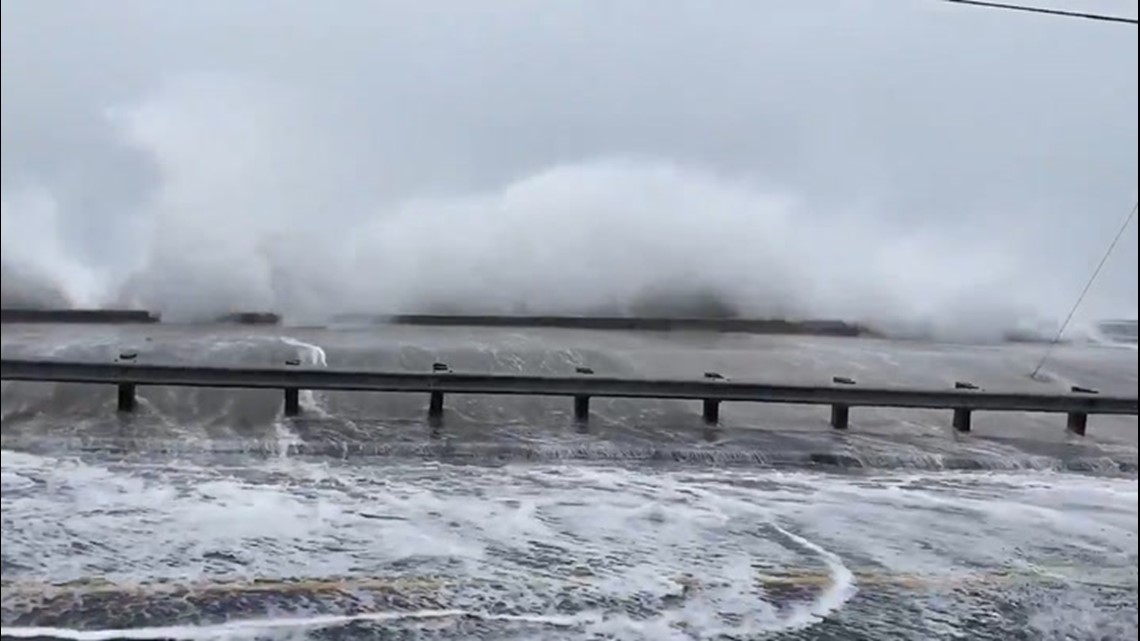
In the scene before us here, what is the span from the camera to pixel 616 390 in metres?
9.98

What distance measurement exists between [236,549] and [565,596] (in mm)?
1814

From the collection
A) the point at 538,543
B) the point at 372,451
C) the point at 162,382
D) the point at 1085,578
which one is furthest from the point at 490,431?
the point at 1085,578

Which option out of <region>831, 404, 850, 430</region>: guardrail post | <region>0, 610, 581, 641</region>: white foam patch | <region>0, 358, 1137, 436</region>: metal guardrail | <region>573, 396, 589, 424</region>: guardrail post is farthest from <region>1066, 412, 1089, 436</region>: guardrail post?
<region>0, 610, 581, 641</region>: white foam patch

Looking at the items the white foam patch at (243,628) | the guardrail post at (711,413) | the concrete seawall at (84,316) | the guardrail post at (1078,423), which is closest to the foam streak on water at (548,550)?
the white foam patch at (243,628)

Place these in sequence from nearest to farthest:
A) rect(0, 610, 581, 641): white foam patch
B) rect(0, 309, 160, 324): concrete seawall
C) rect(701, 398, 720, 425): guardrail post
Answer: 1. rect(0, 309, 160, 324): concrete seawall
2. rect(0, 610, 581, 641): white foam patch
3. rect(701, 398, 720, 425): guardrail post

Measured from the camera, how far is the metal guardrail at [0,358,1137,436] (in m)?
9.38

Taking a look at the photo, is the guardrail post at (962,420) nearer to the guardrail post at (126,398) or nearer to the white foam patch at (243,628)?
the white foam patch at (243,628)

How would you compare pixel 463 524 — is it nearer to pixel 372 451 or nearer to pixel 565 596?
pixel 565 596

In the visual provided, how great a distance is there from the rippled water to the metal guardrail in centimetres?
31

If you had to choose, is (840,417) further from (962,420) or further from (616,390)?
(616,390)

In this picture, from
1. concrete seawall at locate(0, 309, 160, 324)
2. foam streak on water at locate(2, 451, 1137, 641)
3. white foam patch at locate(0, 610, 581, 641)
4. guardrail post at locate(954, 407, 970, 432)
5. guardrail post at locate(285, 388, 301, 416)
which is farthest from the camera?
guardrail post at locate(954, 407, 970, 432)

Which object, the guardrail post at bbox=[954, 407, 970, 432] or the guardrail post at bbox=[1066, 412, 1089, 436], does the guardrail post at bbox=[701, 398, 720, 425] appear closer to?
the guardrail post at bbox=[954, 407, 970, 432]

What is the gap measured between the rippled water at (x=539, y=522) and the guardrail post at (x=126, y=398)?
187 mm

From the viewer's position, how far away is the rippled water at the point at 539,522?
460cm
